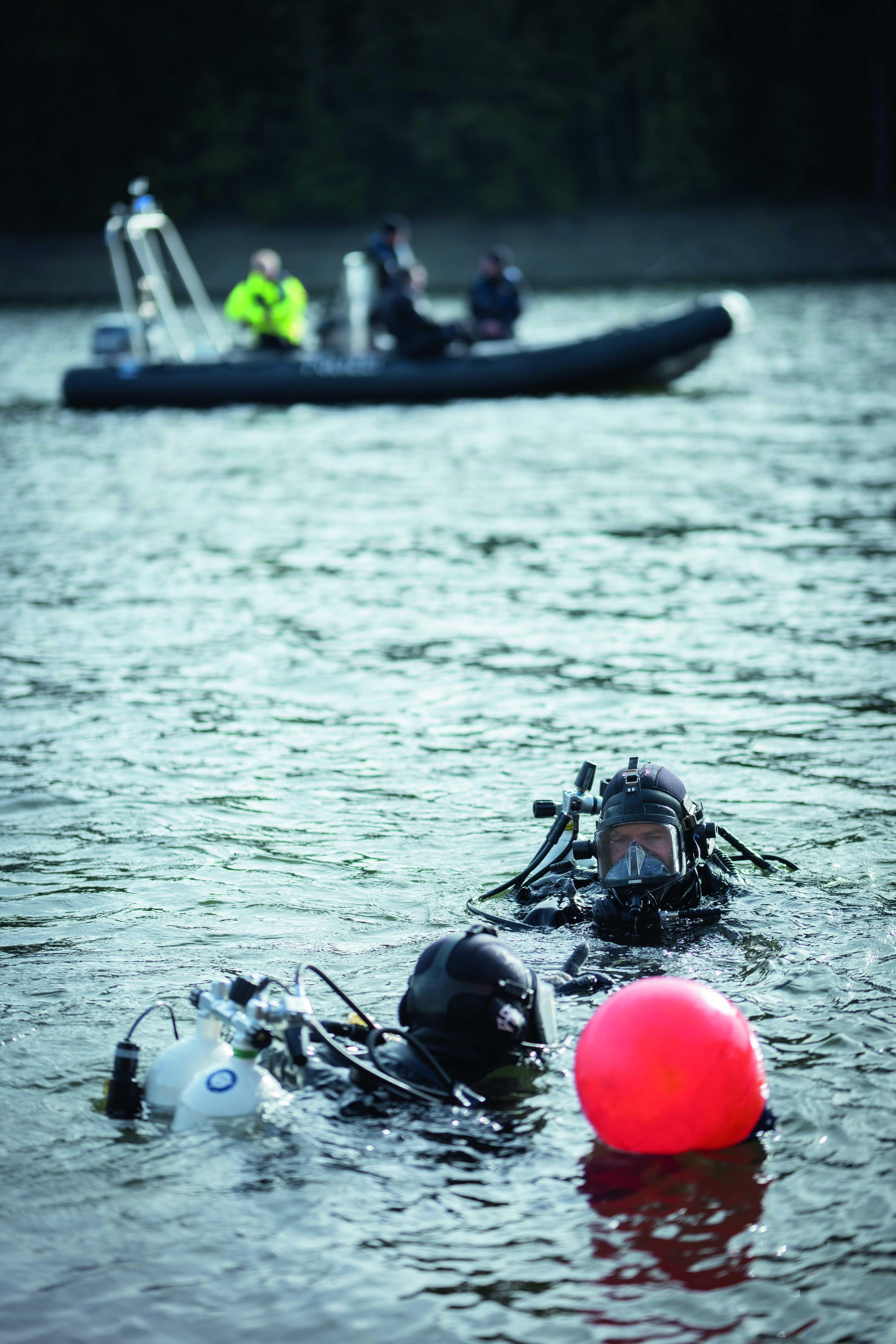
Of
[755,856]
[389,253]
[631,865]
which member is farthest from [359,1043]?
[389,253]

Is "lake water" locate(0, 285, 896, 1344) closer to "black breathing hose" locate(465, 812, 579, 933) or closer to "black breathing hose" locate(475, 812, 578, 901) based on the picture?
"black breathing hose" locate(465, 812, 579, 933)

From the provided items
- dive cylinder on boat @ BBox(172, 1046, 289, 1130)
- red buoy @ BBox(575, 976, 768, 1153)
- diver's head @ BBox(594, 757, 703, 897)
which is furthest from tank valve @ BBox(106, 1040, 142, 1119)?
diver's head @ BBox(594, 757, 703, 897)

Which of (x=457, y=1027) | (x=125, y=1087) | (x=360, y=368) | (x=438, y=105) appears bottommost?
(x=125, y=1087)

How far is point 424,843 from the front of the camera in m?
6.24

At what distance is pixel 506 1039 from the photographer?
4129 millimetres

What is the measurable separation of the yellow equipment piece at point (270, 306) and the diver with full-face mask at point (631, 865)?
48.3 ft

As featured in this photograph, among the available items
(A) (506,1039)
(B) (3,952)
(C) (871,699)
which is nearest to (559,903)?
(A) (506,1039)

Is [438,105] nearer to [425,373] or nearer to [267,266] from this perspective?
[267,266]

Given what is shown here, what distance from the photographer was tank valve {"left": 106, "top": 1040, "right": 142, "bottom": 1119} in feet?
13.5

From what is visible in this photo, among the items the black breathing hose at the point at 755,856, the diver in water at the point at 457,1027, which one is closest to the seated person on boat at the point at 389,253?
the black breathing hose at the point at 755,856

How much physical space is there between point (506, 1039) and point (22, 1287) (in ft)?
4.07

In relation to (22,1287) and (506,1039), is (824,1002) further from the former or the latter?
(22,1287)

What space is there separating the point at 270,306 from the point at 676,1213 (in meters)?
17.2

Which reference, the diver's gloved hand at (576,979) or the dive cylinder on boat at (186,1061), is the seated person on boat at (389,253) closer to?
the diver's gloved hand at (576,979)
